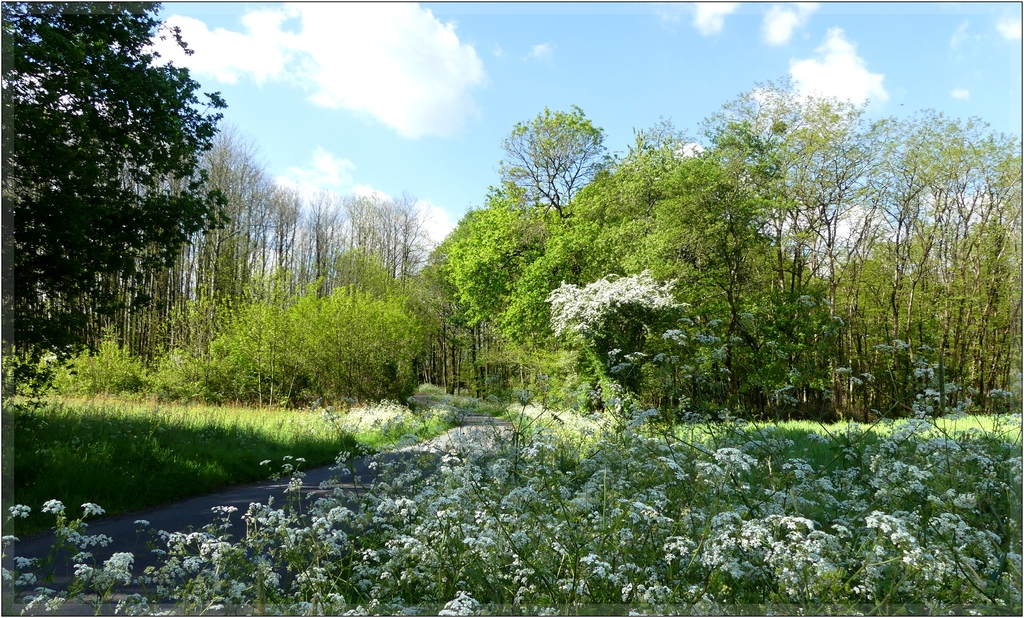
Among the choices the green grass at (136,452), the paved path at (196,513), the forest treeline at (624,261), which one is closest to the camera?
the paved path at (196,513)

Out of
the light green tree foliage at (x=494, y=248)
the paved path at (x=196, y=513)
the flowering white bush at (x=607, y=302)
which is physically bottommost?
the paved path at (x=196, y=513)

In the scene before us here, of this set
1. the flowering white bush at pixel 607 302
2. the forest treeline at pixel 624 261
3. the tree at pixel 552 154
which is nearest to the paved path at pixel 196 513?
the forest treeline at pixel 624 261

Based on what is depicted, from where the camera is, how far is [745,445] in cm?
359

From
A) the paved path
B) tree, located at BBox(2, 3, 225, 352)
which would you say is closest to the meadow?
the paved path

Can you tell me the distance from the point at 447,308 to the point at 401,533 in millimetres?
18095

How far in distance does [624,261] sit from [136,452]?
10304mm

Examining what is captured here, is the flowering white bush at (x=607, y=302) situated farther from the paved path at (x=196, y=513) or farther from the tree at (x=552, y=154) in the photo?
the paved path at (x=196, y=513)

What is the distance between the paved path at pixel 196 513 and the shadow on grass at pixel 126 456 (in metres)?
0.23

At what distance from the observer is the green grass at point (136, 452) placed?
5.10 m

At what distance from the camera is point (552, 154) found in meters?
13.3

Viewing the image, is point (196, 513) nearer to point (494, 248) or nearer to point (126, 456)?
point (126, 456)

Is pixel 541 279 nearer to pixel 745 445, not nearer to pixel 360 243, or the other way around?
pixel 360 243

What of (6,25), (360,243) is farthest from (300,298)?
(6,25)

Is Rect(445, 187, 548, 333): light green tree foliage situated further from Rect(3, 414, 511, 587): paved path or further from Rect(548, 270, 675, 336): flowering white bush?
Rect(3, 414, 511, 587): paved path
